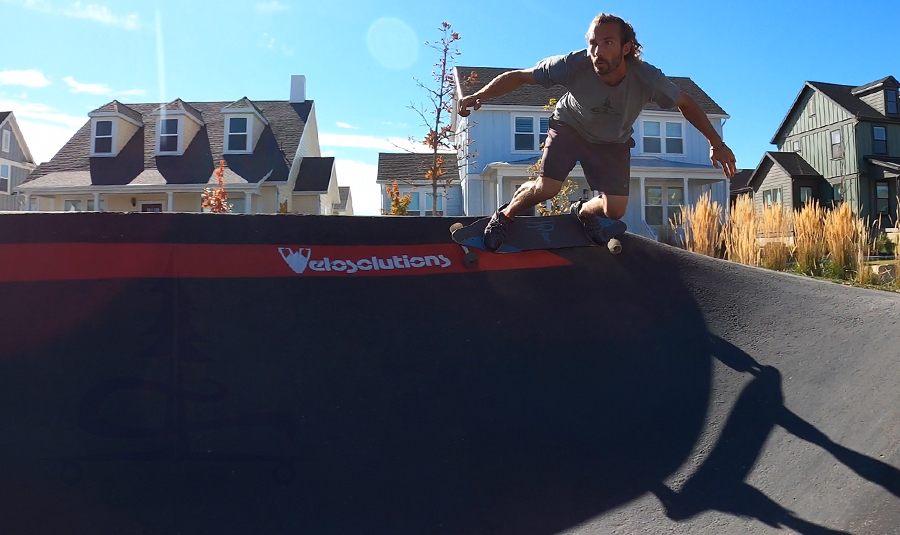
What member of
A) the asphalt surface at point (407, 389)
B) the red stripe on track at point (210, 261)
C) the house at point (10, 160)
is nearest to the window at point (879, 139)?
the asphalt surface at point (407, 389)

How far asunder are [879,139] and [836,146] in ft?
5.33

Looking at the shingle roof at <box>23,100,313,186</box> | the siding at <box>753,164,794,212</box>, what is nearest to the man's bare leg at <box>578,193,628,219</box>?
the shingle roof at <box>23,100,313,186</box>

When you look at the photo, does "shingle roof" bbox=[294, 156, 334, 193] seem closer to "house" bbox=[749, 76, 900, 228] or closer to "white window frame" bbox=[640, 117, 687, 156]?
"white window frame" bbox=[640, 117, 687, 156]

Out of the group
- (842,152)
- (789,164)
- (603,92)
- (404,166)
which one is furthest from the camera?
(789,164)

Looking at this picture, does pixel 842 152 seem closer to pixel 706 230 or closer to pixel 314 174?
pixel 314 174

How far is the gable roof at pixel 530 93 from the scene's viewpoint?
1884 cm

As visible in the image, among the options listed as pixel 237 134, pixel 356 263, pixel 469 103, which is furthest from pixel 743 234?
pixel 237 134

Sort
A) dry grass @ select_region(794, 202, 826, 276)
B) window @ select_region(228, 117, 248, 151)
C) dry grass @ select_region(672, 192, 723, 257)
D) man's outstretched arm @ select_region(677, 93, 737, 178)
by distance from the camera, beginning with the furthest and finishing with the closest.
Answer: window @ select_region(228, 117, 248, 151) < dry grass @ select_region(672, 192, 723, 257) < dry grass @ select_region(794, 202, 826, 276) < man's outstretched arm @ select_region(677, 93, 737, 178)

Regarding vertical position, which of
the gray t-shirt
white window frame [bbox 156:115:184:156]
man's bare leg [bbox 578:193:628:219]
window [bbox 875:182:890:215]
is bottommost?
man's bare leg [bbox 578:193:628:219]

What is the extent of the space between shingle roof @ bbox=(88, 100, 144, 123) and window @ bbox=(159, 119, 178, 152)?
5.35 feet

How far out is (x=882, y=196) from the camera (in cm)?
2584

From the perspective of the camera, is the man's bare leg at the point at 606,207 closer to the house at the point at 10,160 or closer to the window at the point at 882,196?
the window at the point at 882,196

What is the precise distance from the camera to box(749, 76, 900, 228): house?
25422 mm

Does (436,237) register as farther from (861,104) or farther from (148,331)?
(861,104)
